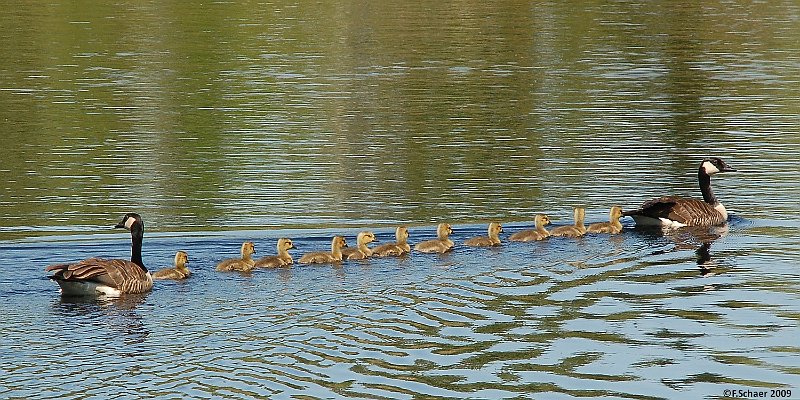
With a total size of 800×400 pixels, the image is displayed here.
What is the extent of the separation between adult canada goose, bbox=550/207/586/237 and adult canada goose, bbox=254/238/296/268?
419cm

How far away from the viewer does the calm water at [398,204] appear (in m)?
14.7

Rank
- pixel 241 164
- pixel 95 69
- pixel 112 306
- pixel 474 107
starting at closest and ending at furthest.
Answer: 1. pixel 112 306
2. pixel 241 164
3. pixel 474 107
4. pixel 95 69

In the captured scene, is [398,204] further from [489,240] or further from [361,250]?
[361,250]

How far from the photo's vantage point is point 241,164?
2903 cm

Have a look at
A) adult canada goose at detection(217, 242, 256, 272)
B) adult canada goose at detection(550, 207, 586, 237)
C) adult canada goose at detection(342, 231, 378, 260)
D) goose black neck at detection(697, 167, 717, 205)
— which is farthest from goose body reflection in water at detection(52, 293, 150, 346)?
goose black neck at detection(697, 167, 717, 205)

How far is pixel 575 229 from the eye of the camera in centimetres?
2195

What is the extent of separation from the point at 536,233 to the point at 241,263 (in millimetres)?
4676

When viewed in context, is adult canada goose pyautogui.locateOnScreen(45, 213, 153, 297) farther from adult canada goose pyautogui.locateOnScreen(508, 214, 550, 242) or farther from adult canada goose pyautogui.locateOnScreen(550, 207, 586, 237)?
adult canada goose pyautogui.locateOnScreen(550, 207, 586, 237)

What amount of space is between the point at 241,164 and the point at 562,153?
6646 millimetres

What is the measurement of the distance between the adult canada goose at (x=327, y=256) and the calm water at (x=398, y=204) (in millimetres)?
601

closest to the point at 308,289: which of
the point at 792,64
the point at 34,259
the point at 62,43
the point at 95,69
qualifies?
the point at 34,259

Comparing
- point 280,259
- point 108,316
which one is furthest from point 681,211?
point 108,316

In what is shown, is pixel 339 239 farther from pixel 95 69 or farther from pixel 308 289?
pixel 95 69
